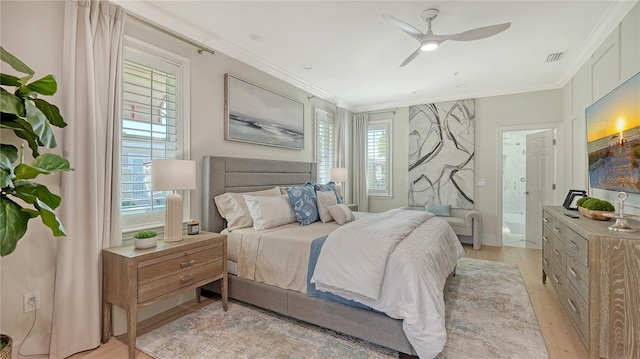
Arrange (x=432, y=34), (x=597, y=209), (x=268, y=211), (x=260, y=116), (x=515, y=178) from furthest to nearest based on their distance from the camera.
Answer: (x=515, y=178), (x=260, y=116), (x=268, y=211), (x=432, y=34), (x=597, y=209)

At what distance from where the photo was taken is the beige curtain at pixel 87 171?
6.81 ft

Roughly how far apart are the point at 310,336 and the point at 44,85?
2369mm

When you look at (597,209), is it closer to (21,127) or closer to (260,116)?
(260,116)

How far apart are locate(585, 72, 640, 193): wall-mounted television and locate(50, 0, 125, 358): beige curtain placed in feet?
13.4

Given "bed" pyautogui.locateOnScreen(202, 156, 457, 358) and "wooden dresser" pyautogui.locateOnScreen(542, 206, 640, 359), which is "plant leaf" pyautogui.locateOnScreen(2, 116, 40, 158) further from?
"wooden dresser" pyautogui.locateOnScreen(542, 206, 640, 359)

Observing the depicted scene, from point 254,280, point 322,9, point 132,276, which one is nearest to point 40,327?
point 132,276

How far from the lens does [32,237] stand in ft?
6.64

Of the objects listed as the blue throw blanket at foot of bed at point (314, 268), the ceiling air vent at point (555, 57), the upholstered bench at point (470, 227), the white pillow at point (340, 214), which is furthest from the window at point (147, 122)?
the upholstered bench at point (470, 227)

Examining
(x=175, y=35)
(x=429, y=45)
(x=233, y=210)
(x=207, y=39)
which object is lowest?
(x=233, y=210)

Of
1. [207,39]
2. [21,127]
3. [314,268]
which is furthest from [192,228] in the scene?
[207,39]

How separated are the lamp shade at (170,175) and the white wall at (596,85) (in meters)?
3.78

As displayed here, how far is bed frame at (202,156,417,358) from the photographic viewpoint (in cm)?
205

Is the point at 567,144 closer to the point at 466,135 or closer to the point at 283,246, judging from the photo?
the point at 466,135

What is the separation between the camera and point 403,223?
2775mm
